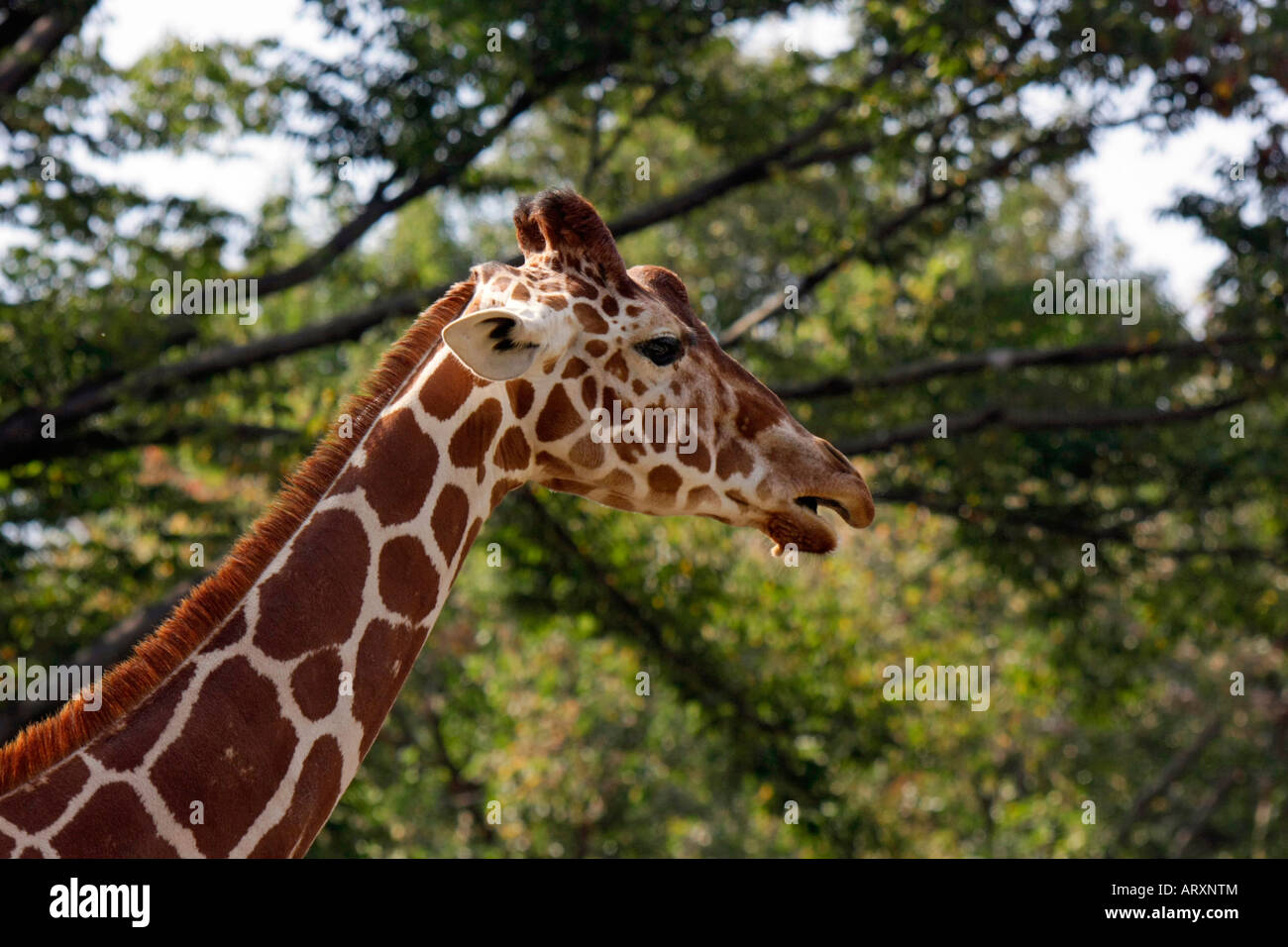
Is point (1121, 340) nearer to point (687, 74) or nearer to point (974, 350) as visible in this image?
point (974, 350)

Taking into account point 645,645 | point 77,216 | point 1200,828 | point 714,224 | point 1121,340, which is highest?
point 714,224

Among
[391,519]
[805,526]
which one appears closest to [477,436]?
[391,519]

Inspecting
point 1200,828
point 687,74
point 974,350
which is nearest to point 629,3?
point 687,74

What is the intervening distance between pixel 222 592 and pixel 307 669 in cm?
30

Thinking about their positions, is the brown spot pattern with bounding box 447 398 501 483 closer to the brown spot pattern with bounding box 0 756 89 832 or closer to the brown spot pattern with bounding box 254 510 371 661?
the brown spot pattern with bounding box 254 510 371 661

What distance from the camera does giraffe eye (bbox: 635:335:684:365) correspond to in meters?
4.18

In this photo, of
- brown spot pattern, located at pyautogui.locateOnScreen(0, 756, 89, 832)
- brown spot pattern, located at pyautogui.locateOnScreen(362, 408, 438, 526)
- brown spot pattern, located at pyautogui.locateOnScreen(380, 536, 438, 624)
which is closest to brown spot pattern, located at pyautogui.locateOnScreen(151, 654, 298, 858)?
brown spot pattern, located at pyautogui.locateOnScreen(0, 756, 89, 832)

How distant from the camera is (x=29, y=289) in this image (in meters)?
11.6

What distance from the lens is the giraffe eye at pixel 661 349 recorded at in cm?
418

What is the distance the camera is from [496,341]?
3734 mm

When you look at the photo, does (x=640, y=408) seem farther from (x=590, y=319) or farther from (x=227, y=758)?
(x=227, y=758)

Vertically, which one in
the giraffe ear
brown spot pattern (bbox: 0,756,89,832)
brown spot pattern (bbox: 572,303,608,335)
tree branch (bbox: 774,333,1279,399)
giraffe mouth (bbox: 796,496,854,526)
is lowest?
brown spot pattern (bbox: 0,756,89,832)

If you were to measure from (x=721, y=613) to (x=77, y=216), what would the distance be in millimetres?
6381
